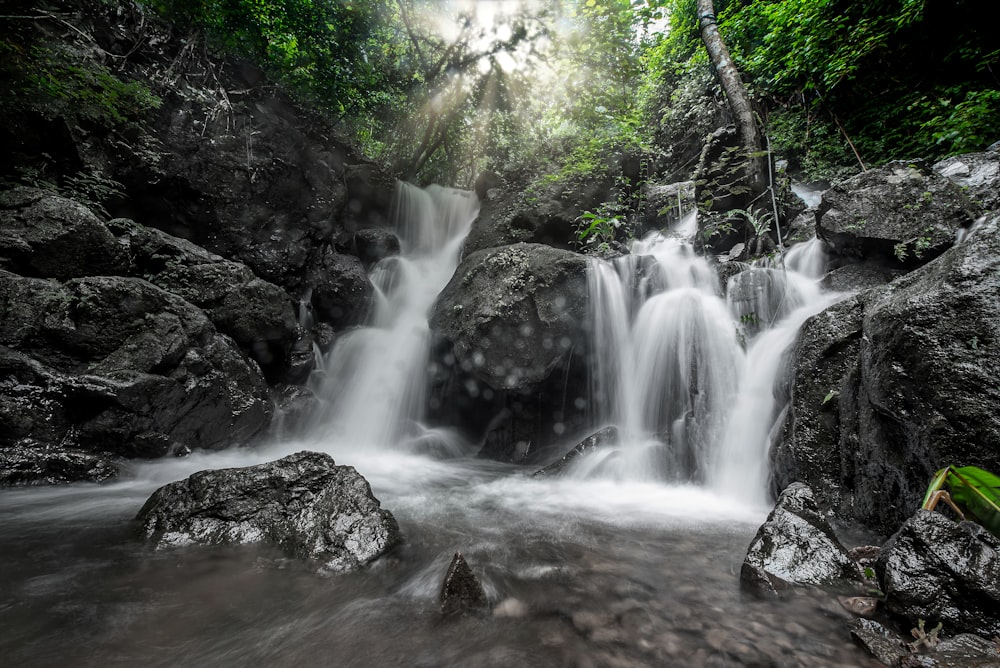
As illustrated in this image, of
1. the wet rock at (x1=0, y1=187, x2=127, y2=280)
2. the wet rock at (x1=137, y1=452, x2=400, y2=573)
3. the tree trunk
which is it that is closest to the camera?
the wet rock at (x1=137, y1=452, x2=400, y2=573)

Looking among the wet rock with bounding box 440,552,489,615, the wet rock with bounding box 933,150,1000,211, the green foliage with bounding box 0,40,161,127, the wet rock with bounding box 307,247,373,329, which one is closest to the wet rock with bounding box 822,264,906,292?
the wet rock with bounding box 933,150,1000,211

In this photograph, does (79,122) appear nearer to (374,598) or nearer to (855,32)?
(374,598)

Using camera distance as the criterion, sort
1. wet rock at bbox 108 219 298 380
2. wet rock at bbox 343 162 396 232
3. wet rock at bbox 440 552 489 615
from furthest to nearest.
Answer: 1. wet rock at bbox 343 162 396 232
2. wet rock at bbox 108 219 298 380
3. wet rock at bbox 440 552 489 615

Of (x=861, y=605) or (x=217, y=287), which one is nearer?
(x=861, y=605)

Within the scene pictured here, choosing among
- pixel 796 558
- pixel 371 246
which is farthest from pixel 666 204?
pixel 796 558

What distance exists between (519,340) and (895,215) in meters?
5.34

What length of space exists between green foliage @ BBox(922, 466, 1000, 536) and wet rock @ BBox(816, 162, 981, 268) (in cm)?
418

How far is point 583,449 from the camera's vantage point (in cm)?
610

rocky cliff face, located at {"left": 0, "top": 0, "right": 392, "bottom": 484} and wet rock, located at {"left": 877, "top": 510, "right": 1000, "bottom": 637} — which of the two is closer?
wet rock, located at {"left": 877, "top": 510, "right": 1000, "bottom": 637}

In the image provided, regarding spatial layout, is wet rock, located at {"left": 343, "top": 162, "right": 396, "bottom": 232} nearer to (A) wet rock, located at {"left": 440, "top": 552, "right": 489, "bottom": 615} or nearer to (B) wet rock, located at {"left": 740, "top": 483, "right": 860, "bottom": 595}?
(A) wet rock, located at {"left": 440, "top": 552, "right": 489, "bottom": 615}

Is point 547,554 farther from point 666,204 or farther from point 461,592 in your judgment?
point 666,204

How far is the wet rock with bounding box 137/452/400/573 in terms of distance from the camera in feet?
9.53

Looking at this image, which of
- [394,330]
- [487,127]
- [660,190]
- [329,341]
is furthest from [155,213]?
[660,190]

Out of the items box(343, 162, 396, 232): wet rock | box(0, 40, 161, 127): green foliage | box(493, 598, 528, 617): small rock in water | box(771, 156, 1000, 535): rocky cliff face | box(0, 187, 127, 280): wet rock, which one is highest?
box(343, 162, 396, 232): wet rock
